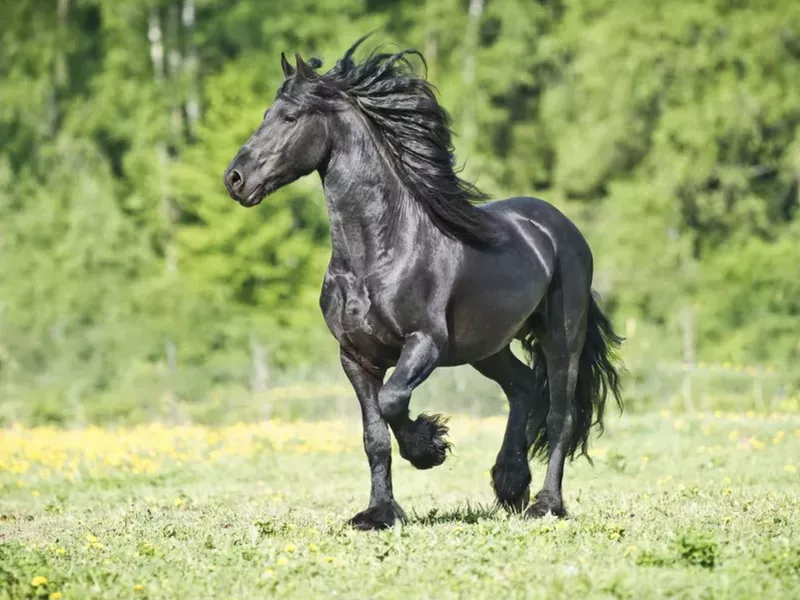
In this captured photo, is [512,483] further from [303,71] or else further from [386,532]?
[303,71]

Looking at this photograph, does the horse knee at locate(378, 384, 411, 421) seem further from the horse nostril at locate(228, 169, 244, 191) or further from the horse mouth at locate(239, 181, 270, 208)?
the horse nostril at locate(228, 169, 244, 191)

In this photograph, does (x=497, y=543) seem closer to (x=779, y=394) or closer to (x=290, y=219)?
(x=779, y=394)

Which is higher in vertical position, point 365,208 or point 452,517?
point 365,208

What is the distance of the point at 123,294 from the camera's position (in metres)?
38.7

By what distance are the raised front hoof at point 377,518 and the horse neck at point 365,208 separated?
1.47 metres

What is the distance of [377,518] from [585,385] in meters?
2.54

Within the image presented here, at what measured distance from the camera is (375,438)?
27.5ft

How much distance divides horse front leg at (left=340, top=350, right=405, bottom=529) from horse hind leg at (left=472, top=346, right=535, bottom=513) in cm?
125

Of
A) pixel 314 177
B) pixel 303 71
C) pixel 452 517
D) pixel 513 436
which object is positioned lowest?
pixel 452 517

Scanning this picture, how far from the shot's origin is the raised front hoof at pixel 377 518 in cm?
813

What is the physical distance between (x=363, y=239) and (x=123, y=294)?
3144 centimetres

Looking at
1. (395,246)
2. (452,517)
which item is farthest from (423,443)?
(395,246)

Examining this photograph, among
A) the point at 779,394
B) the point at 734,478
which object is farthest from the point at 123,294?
the point at 734,478

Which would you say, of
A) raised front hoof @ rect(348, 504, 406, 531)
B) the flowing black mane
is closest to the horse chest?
the flowing black mane
